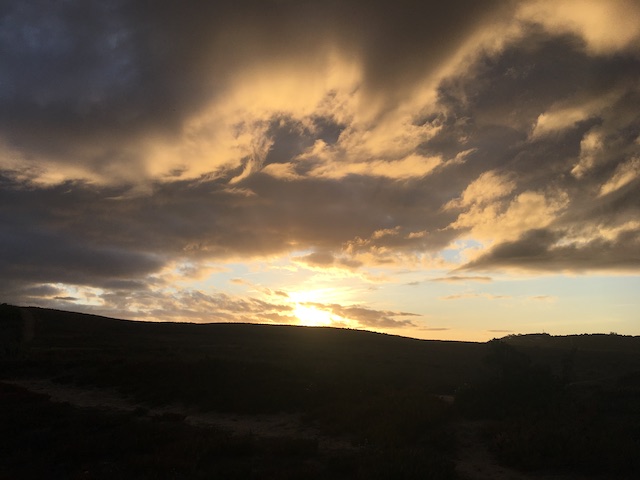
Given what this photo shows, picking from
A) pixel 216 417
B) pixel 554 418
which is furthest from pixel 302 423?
pixel 554 418

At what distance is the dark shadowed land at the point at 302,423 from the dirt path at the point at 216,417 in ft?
0.33

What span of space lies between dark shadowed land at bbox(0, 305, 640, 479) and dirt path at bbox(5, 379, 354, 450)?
10 cm

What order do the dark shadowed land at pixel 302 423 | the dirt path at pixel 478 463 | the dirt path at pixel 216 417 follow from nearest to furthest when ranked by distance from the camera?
the dirt path at pixel 478 463, the dark shadowed land at pixel 302 423, the dirt path at pixel 216 417

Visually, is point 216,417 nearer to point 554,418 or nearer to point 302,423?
point 302,423

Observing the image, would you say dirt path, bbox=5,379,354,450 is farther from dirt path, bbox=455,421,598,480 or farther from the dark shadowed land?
dirt path, bbox=455,421,598,480

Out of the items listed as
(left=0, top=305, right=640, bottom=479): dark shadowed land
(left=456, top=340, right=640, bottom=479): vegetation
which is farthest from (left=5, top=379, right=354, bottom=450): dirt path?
(left=456, top=340, right=640, bottom=479): vegetation

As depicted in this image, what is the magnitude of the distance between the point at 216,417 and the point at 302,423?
4.73m

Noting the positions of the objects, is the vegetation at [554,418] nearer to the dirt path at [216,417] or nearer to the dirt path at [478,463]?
the dirt path at [478,463]

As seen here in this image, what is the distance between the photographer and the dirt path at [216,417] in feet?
64.2

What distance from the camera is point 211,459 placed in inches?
599

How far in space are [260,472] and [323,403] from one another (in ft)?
32.6

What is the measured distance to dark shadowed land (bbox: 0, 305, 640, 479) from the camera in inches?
560

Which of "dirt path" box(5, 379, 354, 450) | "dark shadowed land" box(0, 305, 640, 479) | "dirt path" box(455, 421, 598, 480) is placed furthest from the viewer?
"dirt path" box(5, 379, 354, 450)

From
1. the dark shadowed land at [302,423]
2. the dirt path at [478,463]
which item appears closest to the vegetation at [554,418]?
the dark shadowed land at [302,423]
